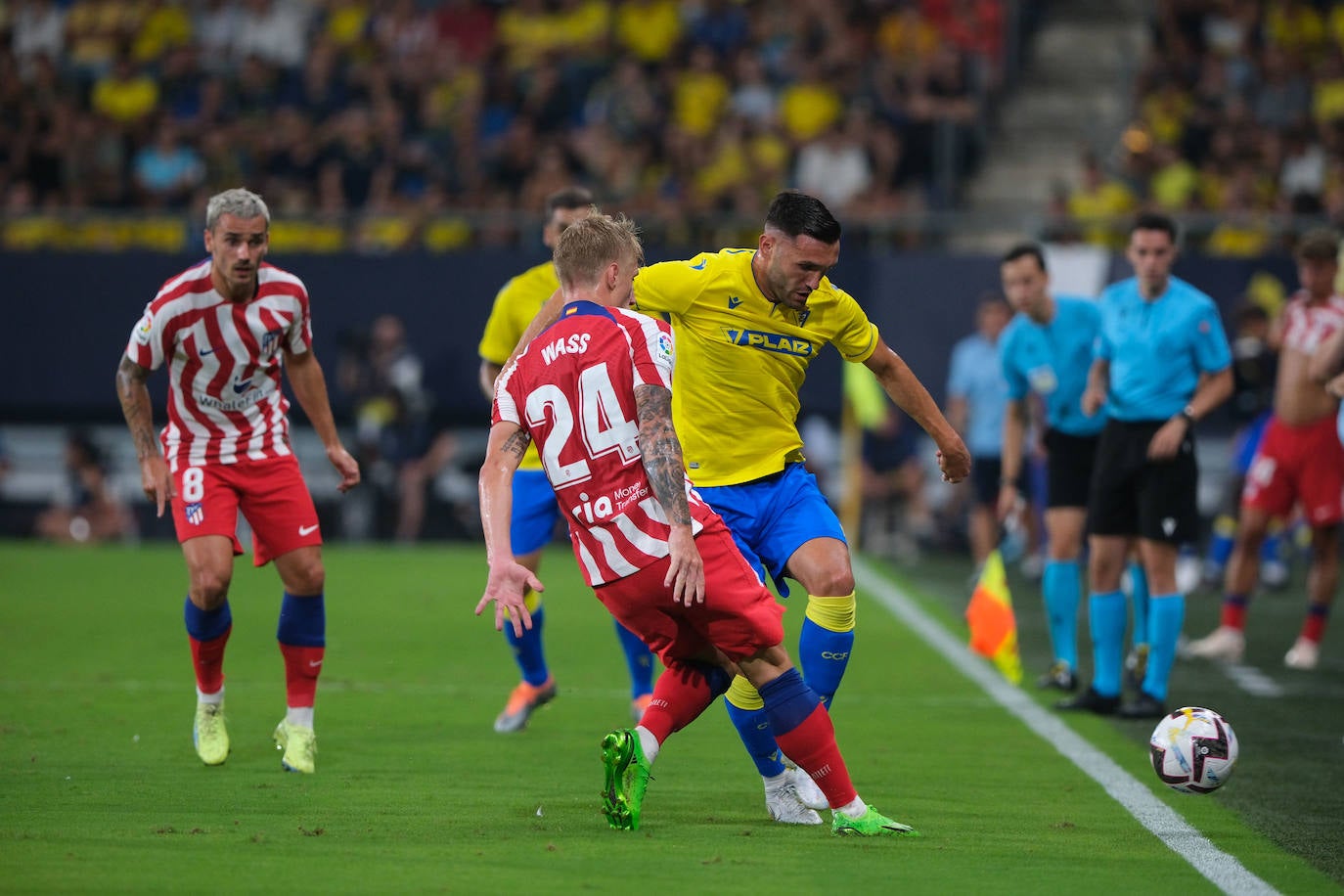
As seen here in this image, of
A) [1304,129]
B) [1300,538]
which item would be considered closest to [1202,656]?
[1300,538]

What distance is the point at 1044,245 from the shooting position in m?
18.0

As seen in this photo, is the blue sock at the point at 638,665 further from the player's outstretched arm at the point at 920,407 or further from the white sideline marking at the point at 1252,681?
the white sideline marking at the point at 1252,681

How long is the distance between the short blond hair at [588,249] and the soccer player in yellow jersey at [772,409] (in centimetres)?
75

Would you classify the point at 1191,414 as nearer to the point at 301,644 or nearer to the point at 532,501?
the point at 532,501

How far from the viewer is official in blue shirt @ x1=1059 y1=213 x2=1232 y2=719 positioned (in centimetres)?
848

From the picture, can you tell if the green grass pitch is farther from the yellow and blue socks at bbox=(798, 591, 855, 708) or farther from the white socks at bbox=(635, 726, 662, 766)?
the yellow and blue socks at bbox=(798, 591, 855, 708)

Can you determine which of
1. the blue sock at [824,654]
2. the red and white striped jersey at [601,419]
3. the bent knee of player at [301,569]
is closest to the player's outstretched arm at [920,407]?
the blue sock at [824,654]

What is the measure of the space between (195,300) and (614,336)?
2.35m

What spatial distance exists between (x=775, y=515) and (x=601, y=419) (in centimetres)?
117

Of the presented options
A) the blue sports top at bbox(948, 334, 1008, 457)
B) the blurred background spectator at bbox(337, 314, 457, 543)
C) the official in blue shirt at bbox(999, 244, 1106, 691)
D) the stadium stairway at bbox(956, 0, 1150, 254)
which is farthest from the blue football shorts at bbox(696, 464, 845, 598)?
the stadium stairway at bbox(956, 0, 1150, 254)

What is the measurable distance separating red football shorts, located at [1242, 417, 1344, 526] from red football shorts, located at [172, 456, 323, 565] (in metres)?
6.57

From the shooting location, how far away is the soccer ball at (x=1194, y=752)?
6324 millimetres

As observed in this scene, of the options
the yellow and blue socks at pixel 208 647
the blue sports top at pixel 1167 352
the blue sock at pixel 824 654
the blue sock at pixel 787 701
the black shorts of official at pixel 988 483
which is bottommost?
the black shorts of official at pixel 988 483

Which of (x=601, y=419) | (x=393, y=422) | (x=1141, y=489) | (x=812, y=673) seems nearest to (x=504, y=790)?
(x=812, y=673)
